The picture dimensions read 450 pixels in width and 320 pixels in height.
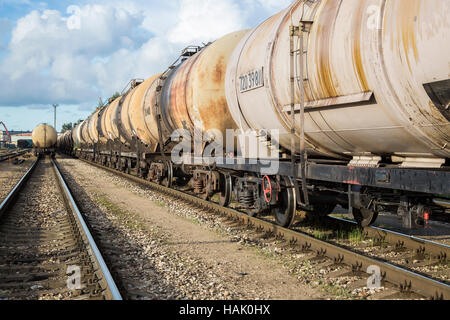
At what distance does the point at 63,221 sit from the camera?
8203 mm

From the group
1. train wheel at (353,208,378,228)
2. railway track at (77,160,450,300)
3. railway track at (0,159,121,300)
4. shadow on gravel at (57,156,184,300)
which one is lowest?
shadow on gravel at (57,156,184,300)

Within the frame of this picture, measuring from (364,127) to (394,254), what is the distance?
2208mm

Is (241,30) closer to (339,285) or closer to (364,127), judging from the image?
(364,127)

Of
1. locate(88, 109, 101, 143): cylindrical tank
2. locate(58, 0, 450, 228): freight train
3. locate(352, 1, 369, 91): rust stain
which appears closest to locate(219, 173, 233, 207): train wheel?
locate(58, 0, 450, 228): freight train

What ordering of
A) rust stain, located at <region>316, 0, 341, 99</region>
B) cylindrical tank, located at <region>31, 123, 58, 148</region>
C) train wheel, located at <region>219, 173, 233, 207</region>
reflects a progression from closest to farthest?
1. rust stain, located at <region>316, 0, 341, 99</region>
2. train wheel, located at <region>219, 173, 233, 207</region>
3. cylindrical tank, located at <region>31, 123, 58, 148</region>

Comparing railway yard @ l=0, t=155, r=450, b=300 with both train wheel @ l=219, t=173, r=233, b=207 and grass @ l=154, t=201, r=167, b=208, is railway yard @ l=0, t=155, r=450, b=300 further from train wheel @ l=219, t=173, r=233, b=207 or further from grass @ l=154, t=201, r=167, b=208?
grass @ l=154, t=201, r=167, b=208

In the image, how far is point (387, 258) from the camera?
5.58m

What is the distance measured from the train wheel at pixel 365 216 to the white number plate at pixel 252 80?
2.71m

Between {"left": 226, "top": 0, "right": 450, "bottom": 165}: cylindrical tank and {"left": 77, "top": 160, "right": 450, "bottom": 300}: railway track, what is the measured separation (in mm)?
1337

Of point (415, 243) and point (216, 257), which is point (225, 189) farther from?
point (415, 243)

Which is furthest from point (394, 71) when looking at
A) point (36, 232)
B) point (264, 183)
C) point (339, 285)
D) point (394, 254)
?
point (36, 232)

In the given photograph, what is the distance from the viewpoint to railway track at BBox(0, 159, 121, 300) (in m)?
4.34

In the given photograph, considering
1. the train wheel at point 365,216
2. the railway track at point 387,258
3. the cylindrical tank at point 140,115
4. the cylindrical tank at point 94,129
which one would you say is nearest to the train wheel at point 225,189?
the railway track at point 387,258
